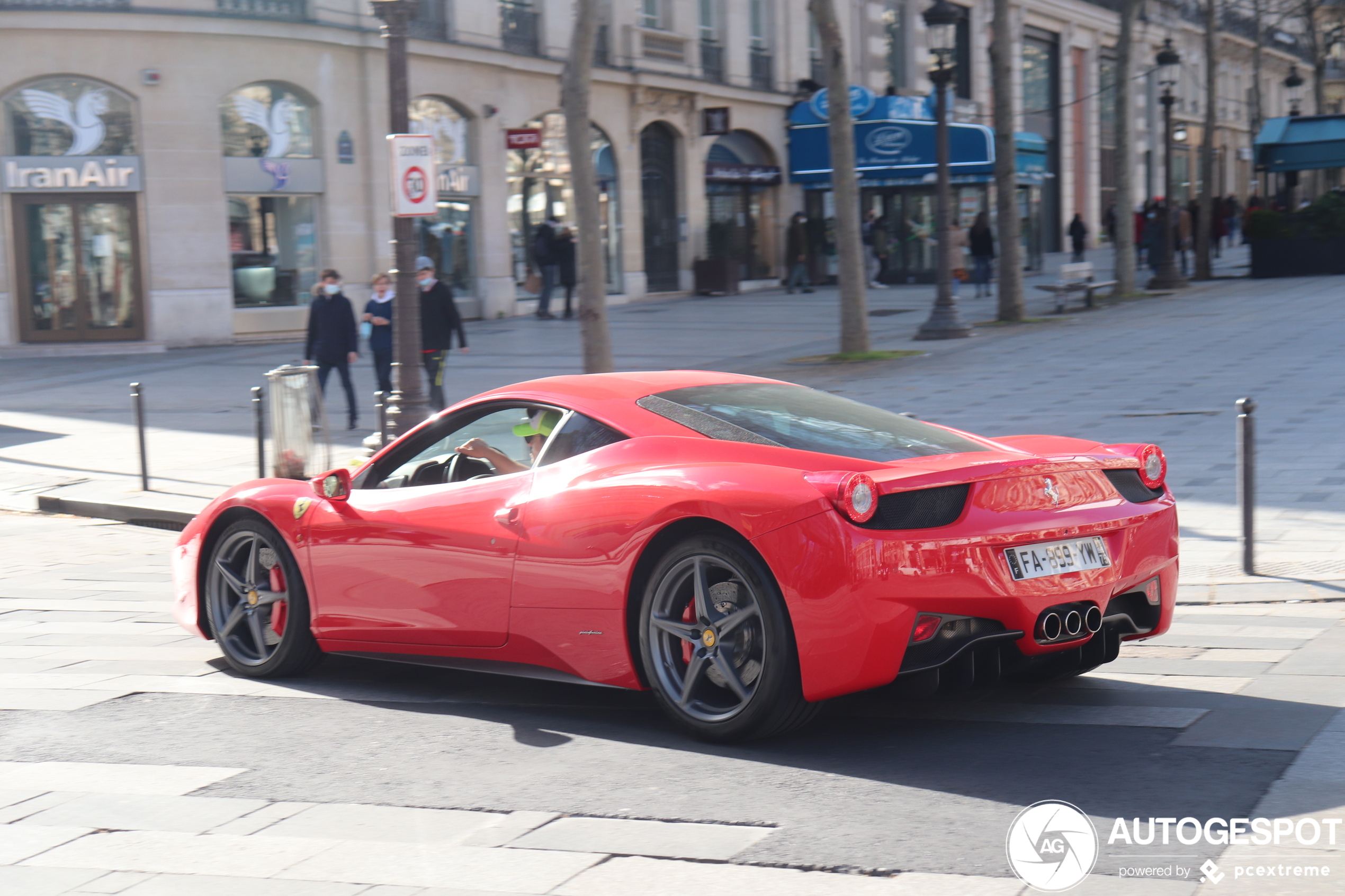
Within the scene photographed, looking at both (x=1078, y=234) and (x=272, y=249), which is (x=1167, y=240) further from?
(x=272, y=249)

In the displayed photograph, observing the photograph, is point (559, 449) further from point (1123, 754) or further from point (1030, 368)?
point (1030, 368)

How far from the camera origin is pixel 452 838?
4.17m

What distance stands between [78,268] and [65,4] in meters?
4.21

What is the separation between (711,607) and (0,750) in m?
2.49

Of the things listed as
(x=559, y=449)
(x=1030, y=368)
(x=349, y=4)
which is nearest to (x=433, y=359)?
(x=1030, y=368)

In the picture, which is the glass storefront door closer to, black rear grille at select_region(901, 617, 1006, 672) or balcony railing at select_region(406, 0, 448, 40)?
balcony railing at select_region(406, 0, 448, 40)

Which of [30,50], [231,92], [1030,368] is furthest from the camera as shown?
[231,92]

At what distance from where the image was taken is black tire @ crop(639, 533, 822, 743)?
4.71 meters


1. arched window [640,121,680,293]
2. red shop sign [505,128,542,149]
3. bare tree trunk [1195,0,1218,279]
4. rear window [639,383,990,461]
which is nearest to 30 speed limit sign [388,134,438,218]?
rear window [639,383,990,461]

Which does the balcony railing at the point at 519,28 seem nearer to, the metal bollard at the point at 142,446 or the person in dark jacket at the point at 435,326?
the person in dark jacket at the point at 435,326

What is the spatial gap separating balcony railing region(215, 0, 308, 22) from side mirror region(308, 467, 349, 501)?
72.5 feet

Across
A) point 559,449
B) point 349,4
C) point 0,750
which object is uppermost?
point 349,4

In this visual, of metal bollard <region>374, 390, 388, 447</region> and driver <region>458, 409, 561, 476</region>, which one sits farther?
metal bollard <region>374, 390, 388, 447</region>

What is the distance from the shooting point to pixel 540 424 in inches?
220
